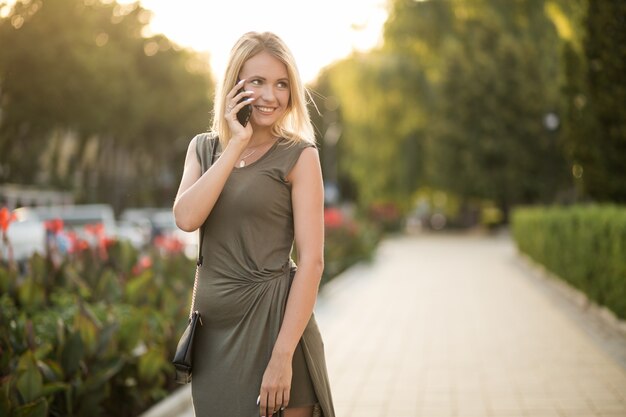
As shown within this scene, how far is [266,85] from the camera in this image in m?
2.86

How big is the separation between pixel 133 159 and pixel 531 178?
31825 mm

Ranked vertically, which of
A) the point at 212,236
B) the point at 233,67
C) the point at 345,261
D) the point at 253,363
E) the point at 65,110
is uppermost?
the point at 65,110

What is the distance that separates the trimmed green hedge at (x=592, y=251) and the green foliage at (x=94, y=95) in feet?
34.4

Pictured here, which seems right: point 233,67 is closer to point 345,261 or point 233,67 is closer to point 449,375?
point 449,375

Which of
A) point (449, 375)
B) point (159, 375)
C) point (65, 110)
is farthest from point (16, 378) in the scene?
point (65, 110)

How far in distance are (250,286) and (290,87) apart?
0.66 metres

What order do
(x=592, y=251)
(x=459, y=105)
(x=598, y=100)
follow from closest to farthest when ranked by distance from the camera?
(x=592, y=251)
(x=598, y=100)
(x=459, y=105)

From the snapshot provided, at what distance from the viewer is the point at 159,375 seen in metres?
6.89

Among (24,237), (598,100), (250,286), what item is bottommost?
(24,237)

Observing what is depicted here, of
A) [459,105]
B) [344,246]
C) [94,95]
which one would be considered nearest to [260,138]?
[344,246]

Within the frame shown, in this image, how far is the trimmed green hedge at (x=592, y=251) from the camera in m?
10.7

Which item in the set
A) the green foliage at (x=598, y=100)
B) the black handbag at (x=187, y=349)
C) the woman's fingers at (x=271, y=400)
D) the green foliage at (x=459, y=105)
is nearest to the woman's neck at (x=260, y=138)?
the black handbag at (x=187, y=349)

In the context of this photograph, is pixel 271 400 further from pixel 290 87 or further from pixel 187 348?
pixel 290 87

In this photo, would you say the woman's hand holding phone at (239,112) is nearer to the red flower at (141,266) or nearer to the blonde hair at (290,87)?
the blonde hair at (290,87)
